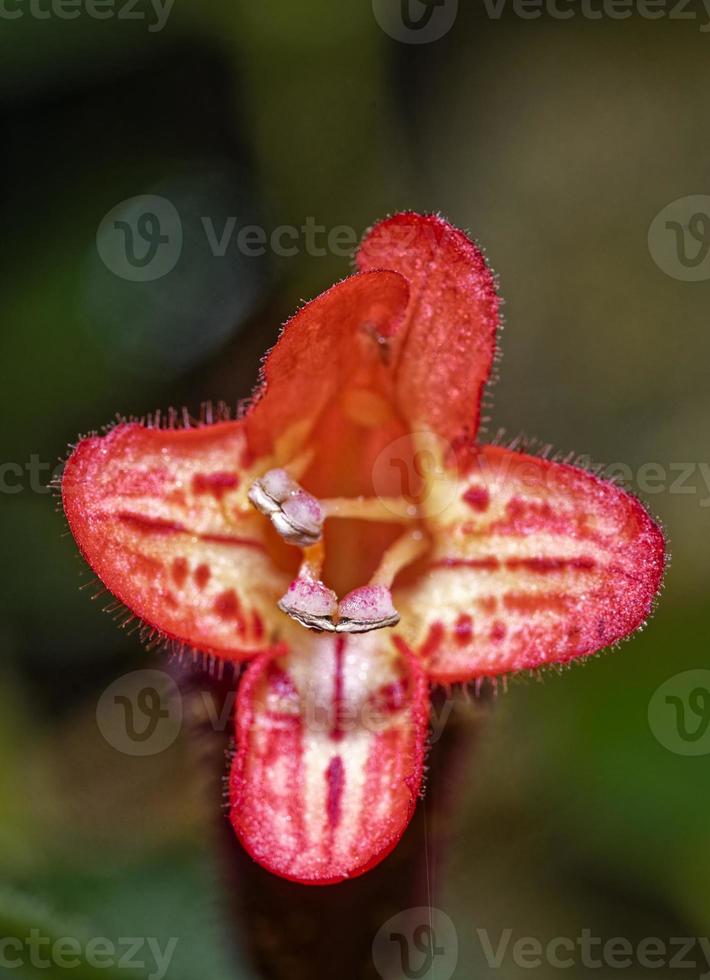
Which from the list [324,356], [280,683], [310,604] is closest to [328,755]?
[280,683]

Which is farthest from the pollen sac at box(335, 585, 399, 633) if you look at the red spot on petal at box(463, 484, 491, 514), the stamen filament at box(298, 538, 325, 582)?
the red spot on petal at box(463, 484, 491, 514)

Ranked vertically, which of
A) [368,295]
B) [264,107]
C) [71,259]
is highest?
[264,107]

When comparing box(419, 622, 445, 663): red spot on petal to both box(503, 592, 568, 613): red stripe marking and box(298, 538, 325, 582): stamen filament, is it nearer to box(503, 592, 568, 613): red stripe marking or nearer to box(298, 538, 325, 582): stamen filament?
box(503, 592, 568, 613): red stripe marking

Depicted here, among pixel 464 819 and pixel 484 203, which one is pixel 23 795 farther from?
pixel 484 203

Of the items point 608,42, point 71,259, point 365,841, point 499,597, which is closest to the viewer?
point 365,841

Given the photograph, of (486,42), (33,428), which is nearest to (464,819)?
(33,428)

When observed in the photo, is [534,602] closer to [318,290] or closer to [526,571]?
[526,571]
